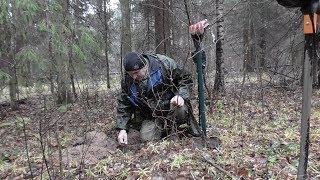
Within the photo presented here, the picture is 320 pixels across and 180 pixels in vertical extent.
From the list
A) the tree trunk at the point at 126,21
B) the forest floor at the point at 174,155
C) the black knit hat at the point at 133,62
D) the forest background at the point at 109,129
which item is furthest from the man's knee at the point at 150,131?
the tree trunk at the point at 126,21

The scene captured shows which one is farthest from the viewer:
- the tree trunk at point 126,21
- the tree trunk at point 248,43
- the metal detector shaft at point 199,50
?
the tree trunk at point 126,21

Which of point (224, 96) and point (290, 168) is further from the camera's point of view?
point (224, 96)

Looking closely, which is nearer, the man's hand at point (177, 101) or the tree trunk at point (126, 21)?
the man's hand at point (177, 101)

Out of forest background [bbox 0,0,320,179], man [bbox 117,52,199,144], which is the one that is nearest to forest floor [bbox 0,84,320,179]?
forest background [bbox 0,0,320,179]

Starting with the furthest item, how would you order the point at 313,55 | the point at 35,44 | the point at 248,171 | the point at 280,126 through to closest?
the point at 35,44 → the point at 280,126 → the point at 248,171 → the point at 313,55

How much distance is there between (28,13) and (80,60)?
241cm

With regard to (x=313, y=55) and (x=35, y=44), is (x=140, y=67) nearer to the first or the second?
(x=313, y=55)

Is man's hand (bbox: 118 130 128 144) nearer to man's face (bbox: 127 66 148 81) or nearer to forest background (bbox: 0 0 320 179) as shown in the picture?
forest background (bbox: 0 0 320 179)

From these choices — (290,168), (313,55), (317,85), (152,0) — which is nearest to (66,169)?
(290,168)

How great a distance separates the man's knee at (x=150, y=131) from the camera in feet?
17.7

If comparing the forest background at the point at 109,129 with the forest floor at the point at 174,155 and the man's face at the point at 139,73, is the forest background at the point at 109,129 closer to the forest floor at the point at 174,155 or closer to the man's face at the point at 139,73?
the forest floor at the point at 174,155

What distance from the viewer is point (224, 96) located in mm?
9867

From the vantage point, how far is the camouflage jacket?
5.34 meters

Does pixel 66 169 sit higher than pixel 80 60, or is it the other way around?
pixel 80 60
